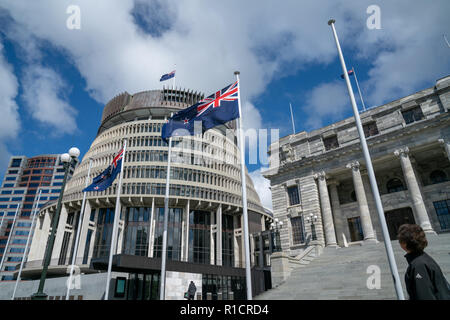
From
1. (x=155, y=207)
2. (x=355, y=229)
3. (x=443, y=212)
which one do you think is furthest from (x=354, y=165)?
(x=155, y=207)

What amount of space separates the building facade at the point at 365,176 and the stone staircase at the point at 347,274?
414 centimetres

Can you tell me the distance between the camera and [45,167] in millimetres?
142875

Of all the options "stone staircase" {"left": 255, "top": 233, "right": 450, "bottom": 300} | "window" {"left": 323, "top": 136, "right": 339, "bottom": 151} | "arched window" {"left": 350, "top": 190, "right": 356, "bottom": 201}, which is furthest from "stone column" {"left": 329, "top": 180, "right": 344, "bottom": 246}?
"stone staircase" {"left": 255, "top": 233, "right": 450, "bottom": 300}

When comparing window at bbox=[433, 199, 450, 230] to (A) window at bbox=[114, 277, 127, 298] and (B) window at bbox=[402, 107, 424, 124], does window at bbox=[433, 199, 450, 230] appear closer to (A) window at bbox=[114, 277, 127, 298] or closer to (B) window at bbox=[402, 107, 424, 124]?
(B) window at bbox=[402, 107, 424, 124]

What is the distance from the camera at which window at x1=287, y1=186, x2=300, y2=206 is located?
3533 cm

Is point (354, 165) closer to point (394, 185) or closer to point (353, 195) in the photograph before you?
point (353, 195)

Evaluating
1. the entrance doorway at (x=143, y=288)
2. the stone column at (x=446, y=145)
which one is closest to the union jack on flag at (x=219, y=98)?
the entrance doorway at (x=143, y=288)

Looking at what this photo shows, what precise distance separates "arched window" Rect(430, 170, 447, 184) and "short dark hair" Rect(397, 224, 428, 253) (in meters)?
32.5

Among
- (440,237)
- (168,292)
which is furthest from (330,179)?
(168,292)

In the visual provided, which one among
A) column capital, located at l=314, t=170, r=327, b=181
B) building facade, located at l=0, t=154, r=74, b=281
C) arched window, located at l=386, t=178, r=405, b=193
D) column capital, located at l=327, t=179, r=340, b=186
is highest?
building facade, located at l=0, t=154, r=74, b=281

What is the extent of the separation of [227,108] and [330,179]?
24369 mm

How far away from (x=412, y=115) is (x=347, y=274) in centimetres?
2170

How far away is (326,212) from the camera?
3189 cm

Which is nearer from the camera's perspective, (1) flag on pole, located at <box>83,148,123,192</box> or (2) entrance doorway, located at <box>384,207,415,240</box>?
(1) flag on pole, located at <box>83,148,123,192</box>
